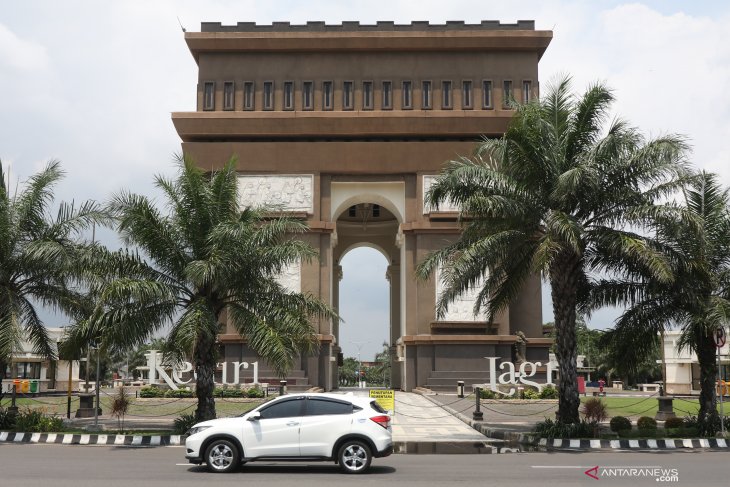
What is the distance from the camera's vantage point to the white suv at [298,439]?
1376 centimetres

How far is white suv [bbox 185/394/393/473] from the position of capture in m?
13.8

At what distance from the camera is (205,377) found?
20.6 meters

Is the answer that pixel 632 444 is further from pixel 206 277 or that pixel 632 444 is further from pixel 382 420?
pixel 206 277

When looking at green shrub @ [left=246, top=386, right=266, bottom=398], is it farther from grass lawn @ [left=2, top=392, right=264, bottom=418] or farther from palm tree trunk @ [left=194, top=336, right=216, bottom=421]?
palm tree trunk @ [left=194, top=336, right=216, bottom=421]

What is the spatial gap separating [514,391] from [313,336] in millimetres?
18777

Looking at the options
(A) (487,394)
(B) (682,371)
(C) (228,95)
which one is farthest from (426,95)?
(B) (682,371)

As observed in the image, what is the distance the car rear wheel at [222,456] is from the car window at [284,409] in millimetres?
783

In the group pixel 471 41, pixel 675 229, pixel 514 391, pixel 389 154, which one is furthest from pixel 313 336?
pixel 471 41

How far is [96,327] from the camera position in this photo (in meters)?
19.5

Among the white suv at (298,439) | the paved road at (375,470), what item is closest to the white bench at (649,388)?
the paved road at (375,470)

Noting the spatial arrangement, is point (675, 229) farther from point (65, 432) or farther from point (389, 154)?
point (389, 154)

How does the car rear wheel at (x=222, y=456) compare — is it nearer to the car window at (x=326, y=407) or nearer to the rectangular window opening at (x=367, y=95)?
the car window at (x=326, y=407)

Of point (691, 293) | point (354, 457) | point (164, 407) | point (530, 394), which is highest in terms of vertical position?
point (691, 293)

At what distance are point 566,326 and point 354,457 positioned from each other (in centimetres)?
912
